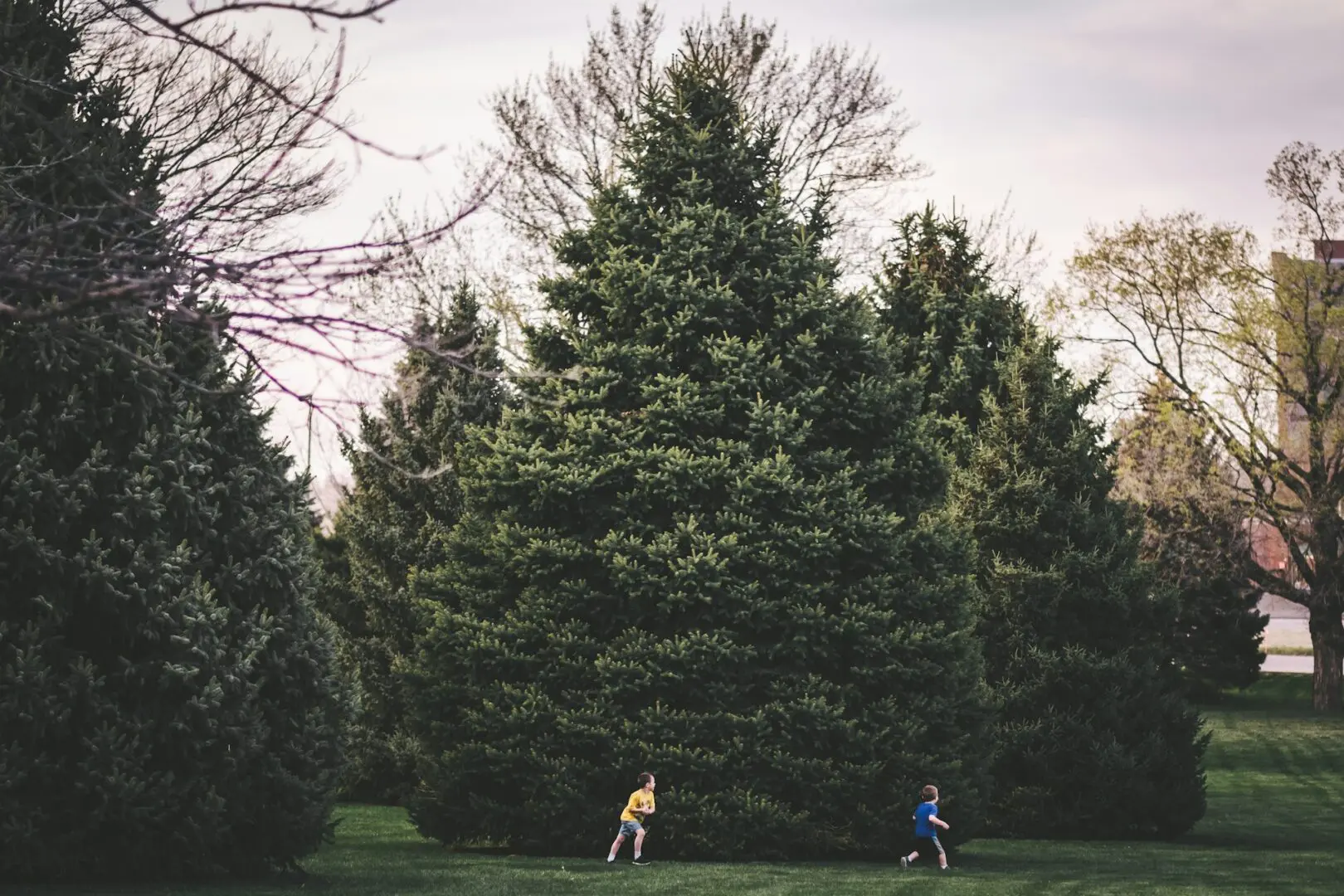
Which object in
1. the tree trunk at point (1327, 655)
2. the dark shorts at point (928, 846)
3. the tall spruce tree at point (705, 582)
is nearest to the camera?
the dark shorts at point (928, 846)

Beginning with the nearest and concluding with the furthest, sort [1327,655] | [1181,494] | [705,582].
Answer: [705,582]
[1181,494]
[1327,655]

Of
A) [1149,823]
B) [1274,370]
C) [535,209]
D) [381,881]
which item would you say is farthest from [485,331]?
[1274,370]

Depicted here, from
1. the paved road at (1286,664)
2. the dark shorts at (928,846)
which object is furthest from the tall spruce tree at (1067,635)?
the paved road at (1286,664)

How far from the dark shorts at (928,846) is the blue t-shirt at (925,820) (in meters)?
0.07

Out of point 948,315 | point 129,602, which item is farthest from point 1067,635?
point 129,602

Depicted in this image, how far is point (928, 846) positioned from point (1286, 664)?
52.3 meters

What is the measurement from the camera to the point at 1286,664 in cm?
6241

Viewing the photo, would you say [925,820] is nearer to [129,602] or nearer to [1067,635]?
[1067,635]

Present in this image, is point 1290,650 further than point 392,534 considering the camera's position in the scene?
Yes

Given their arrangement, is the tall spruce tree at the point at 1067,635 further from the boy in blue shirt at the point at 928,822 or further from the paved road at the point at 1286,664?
the paved road at the point at 1286,664

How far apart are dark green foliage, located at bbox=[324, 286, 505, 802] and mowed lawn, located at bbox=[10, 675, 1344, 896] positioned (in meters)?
1.40

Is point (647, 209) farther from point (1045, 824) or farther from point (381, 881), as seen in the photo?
point (1045, 824)

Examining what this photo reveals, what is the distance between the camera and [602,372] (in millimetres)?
16016

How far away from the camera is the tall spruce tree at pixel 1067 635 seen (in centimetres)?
2058
